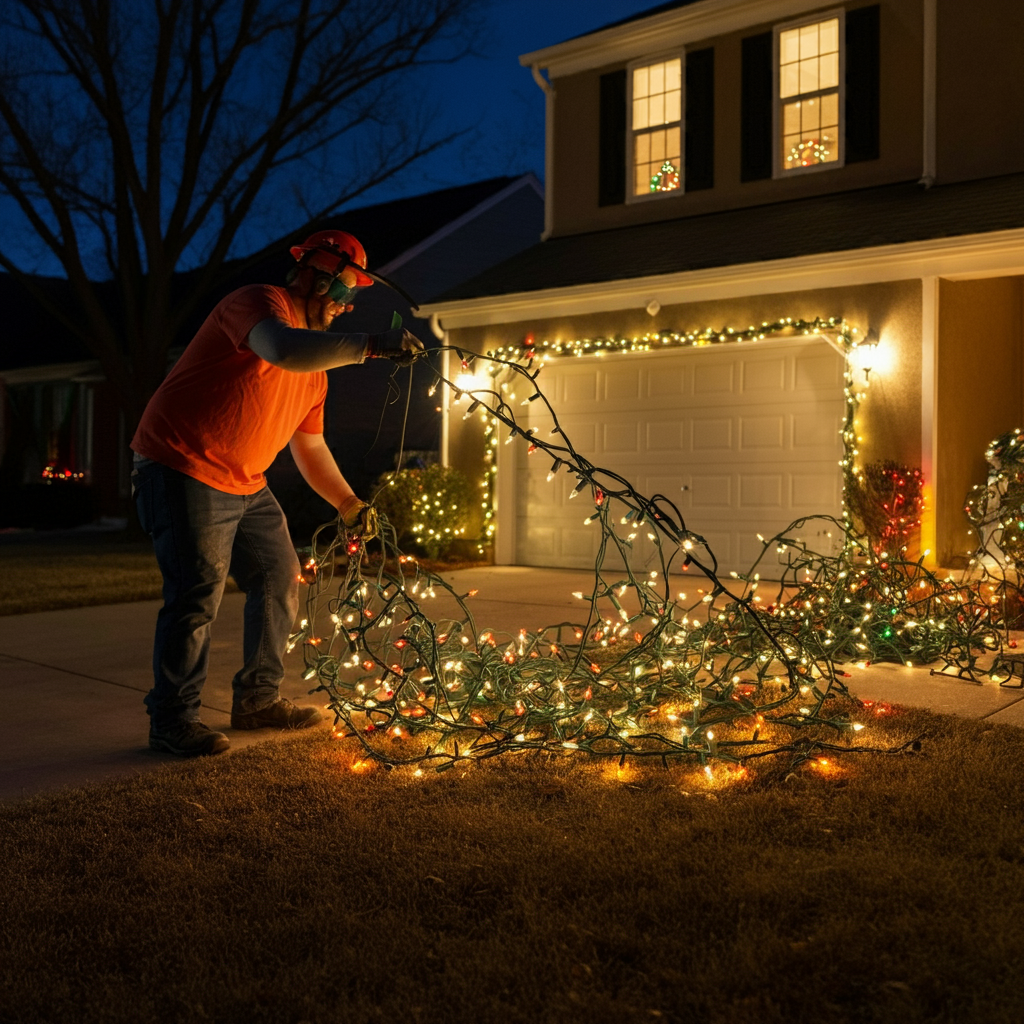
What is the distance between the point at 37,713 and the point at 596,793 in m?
2.65

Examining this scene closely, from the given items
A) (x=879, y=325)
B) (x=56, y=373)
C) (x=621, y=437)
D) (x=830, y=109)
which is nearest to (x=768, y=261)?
(x=879, y=325)

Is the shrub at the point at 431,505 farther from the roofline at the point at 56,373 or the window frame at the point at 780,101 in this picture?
the roofline at the point at 56,373

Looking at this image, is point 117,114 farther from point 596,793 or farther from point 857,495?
point 596,793

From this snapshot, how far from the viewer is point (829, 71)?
10859mm

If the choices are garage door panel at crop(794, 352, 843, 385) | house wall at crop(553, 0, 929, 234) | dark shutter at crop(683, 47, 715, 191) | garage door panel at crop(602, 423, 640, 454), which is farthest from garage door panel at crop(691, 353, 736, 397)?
dark shutter at crop(683, 47, 715, 191)

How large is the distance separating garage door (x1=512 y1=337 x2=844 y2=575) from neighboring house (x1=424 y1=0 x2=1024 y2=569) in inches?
0.8

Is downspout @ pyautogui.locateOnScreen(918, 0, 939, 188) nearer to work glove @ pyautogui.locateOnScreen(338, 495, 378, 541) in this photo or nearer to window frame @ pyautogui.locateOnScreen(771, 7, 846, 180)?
window frame @ pyautogui.locateOnScreen(771, 7, 846, 180)

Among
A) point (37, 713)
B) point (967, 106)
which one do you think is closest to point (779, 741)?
point (37, 713)

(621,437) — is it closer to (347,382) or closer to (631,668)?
(631,668)

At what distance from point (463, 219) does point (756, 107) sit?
842cm

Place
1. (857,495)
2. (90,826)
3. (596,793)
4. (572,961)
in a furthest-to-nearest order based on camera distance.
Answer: (857,495) → (596,793) → (90,826) → (572,961)

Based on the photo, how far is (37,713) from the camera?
480 centimetres

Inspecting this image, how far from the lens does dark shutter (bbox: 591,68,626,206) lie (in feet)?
40.1

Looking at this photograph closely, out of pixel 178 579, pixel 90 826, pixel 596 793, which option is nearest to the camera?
pixel 90 826
